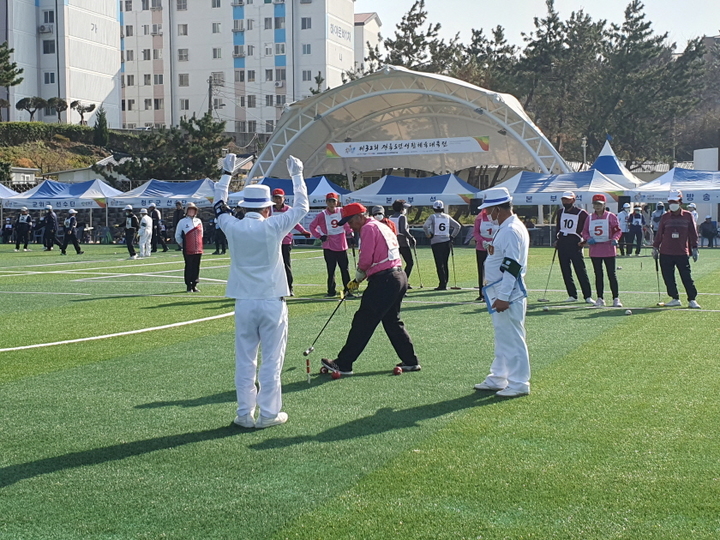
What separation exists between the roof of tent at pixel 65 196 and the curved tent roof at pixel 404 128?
847cm

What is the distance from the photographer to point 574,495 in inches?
209

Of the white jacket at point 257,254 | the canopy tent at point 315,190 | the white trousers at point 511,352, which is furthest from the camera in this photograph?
the canopy tent at point 315,190

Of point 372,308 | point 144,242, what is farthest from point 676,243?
point 144,242

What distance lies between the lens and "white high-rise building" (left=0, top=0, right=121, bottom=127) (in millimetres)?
69688

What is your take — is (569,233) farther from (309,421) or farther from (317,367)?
(309,421)

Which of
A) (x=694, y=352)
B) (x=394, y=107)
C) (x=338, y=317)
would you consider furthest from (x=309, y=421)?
(x=394, y=107)

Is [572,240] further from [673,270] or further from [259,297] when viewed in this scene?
[259,297]

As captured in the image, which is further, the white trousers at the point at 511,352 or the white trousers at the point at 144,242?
the white trousers at the point at 144,242

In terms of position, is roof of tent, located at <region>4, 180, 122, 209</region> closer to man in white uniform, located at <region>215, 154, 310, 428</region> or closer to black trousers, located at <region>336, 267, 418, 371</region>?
black trousers, located at <region>336, 267, 418, 371</region>

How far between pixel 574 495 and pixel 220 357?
5.87 m

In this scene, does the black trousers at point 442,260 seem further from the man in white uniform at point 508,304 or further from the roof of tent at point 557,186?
the roof of tent at point 557,186

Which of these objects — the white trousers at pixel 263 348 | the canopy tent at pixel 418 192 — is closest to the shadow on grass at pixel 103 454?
the white trousers at pixel 263 348

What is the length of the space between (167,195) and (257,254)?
3693cm

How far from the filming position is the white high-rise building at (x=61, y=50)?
69.7 metres
